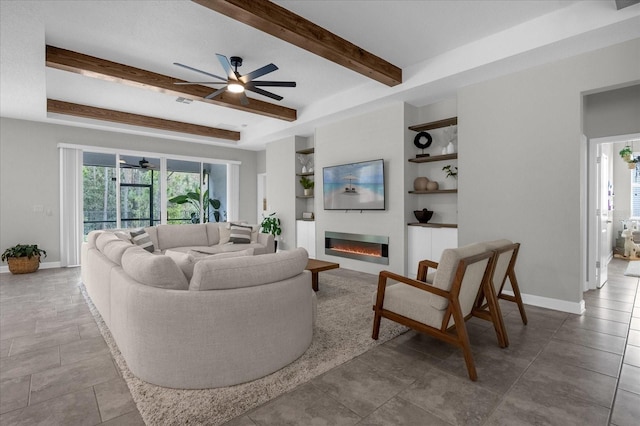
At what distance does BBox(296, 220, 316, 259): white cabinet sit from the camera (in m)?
6.84

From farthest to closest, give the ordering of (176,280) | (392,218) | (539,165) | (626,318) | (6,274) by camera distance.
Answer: (6,274) → (392,218) → (539,165) → (626,318) → (176,280)

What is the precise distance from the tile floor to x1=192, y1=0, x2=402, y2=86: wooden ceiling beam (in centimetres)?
297

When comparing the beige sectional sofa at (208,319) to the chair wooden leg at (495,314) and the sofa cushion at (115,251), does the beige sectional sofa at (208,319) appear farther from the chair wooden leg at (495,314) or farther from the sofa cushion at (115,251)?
the chair wooden leg at (495,314)

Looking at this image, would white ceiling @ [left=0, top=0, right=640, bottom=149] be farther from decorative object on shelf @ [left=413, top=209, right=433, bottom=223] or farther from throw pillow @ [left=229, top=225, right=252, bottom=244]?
throw pillow @ [left=229, top=225, right=252, bottom=244]

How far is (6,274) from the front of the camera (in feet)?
18.3

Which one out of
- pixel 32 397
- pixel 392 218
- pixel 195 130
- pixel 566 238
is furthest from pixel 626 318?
pixel 195 130

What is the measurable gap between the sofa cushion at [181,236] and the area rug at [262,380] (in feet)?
7.16

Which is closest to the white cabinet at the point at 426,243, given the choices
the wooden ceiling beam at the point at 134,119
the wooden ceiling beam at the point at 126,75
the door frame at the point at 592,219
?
the door frame at the point at 592,219

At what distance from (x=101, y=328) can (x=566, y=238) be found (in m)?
4.87

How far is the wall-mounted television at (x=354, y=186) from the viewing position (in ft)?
17.5

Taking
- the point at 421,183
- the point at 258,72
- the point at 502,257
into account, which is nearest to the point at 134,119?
the point at 258,72

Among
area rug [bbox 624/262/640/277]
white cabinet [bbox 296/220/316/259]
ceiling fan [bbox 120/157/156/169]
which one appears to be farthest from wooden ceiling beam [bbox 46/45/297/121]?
area rug [bbox 624/262/640/277]

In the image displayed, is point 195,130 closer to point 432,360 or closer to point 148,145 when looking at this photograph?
point 148,145

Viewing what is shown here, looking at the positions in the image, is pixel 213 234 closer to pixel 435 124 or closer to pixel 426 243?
pixel 426 243
